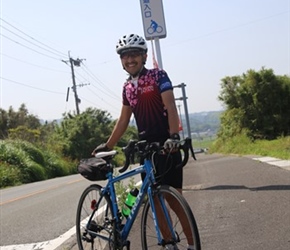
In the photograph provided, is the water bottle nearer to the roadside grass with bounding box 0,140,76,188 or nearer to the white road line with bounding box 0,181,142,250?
the white road line with bounding box 0,181,142,250

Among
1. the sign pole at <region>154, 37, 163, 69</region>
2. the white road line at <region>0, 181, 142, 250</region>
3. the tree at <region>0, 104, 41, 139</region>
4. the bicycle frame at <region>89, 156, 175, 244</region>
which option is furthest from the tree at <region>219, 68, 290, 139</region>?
the bicycle frame at <region>89, 156, 175, 244</region>

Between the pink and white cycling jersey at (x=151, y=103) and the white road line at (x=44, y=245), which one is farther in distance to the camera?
the white road line at (x=44, y=245)

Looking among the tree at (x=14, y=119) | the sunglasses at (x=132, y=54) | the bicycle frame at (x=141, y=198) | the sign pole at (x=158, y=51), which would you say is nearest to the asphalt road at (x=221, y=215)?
the bicycle frame at (x=141, y=198)

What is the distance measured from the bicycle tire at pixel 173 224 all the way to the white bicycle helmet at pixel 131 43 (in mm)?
1388

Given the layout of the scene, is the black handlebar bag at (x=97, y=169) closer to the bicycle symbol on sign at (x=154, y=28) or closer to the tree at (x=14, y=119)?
the bicycle symbol on sign at (x=154, y=28)

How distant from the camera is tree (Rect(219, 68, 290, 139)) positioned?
31.5 m

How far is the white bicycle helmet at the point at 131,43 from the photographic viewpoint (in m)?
4.34

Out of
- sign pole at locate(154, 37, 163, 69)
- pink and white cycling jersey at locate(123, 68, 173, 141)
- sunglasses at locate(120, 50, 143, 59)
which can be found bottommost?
pink and white cycling jersey at locate(123, 68, 173, 141)

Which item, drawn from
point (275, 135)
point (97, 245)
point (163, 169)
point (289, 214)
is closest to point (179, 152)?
point (163, 169)

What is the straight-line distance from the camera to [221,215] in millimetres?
6672

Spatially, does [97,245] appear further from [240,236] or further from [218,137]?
[218,137]

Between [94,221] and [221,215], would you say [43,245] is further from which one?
[221,215]

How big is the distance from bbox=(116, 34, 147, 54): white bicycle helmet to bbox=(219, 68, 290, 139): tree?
27.4 metres

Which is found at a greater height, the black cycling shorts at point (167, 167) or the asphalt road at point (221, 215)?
the black cycling shorts at point (167, 167)
